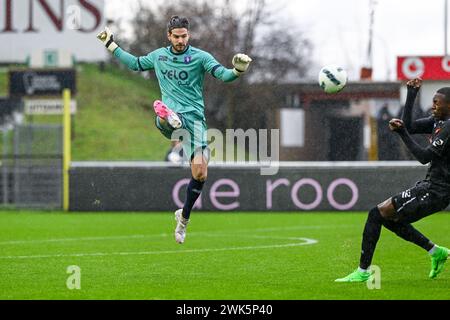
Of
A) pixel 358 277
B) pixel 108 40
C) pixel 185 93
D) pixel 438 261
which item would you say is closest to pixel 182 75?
pixel 185 93

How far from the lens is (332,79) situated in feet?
43.5

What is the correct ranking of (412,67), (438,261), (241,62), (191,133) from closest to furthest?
(438,261)
(241,62)
(191,133)
(412,67)

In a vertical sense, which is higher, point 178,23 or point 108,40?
point 178,23

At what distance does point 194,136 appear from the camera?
14570 mm

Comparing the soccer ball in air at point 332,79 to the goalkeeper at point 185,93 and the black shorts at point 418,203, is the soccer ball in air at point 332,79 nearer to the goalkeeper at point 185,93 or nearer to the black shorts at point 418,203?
the goalkeeper at point 185,93

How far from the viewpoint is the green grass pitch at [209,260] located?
36.8ft

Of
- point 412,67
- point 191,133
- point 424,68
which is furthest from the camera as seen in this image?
point 412,67

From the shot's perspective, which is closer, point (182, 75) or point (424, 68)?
point (182, 75)

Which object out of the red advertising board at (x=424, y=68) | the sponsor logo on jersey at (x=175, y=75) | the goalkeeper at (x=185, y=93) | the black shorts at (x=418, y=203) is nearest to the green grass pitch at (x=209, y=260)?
the black shorts at (x=418, y=203)

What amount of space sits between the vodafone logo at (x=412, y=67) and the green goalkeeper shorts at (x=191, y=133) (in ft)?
62.0

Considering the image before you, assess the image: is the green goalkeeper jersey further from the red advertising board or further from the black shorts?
the red advertising board

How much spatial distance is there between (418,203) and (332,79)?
6.92 ft

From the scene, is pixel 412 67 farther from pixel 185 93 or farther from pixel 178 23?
pixel 178 23
